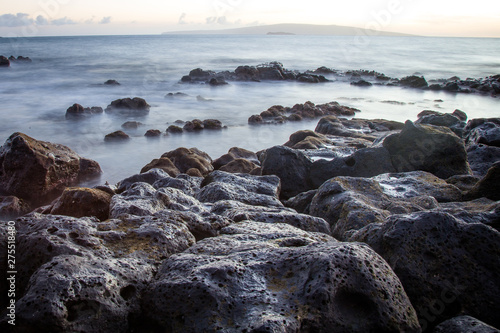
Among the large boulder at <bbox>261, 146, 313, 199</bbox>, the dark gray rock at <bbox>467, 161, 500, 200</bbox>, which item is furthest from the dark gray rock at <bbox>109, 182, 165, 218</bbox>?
the dark gray rock at <bbox>467, 161, 500, 200</bbox>

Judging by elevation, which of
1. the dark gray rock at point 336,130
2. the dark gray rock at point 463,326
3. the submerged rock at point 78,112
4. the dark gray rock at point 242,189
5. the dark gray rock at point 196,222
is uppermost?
the dark gray rock at point 196,222

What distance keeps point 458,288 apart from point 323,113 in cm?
1525

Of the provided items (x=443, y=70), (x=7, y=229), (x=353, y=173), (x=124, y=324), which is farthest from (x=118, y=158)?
(x=443, y=70)

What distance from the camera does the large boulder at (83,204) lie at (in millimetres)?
4371

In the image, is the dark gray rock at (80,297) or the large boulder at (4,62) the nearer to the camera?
the dark gray rock at (80,297)

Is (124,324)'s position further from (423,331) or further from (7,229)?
(423,331)

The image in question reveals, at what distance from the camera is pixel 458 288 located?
2.80 m

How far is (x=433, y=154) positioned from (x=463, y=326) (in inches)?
202

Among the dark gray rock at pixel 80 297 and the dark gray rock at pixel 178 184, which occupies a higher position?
the dark gray rock at pixel 80 297

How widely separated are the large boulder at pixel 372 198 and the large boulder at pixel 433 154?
3.11 ft

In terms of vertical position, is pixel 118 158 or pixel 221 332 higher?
pixel 221 332

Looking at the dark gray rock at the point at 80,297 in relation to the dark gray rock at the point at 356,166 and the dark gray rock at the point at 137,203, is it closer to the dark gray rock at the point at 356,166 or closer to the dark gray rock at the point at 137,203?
the dark gray rock at the point at 137,203

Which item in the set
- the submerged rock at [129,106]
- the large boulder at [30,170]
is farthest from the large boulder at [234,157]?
the submerged rock at [129,106]

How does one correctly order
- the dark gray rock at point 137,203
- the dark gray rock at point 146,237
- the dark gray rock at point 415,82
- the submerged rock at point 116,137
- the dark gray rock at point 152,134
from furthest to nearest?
the dark gray rock at point 415,82 → the dark gray rock at point 152,134 → the submerged rock at point 116,137 → the dark gray rock at point 137,203 → the dark gray rock at point 146,237
